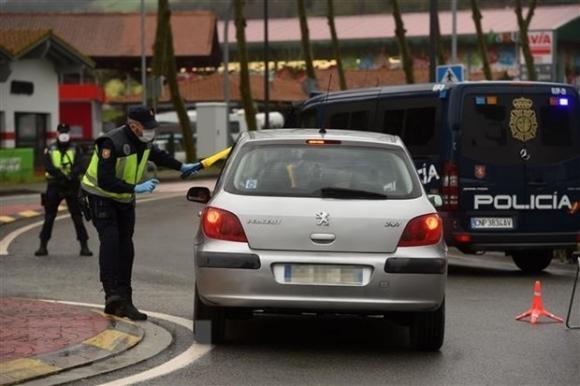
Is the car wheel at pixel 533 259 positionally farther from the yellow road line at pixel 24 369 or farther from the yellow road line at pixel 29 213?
the yellow road line at pixel 29 213

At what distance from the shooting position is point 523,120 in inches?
584

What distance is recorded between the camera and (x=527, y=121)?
584 inches

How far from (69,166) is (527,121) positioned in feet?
19.3

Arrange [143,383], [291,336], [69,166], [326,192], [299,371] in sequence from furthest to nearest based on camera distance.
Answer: [69,166] → [291,336] → [326,192] → [299,371] → [143,383]

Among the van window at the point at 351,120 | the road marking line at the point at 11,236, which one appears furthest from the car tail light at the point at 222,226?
the road marking line at the point at 11,236

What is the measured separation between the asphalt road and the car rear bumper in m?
0.39

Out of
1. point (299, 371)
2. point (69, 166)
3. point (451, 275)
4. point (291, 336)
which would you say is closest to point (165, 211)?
point (69, 166)

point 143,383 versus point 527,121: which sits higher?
point 527,121

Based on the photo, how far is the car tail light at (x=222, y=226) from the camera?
8797 millimetres

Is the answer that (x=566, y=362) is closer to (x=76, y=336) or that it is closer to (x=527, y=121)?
(x=76, y=336)

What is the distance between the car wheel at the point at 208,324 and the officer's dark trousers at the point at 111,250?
50.9 inches

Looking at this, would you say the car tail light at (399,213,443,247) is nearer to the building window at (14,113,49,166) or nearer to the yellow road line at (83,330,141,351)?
the yellow road line at (83,330,141,351)

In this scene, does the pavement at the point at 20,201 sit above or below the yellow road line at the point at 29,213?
below

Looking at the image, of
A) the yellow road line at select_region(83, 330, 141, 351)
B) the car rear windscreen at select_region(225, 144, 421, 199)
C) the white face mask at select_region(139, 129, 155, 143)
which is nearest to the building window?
the white face mask at select_region(139, 129, 155, 143)
